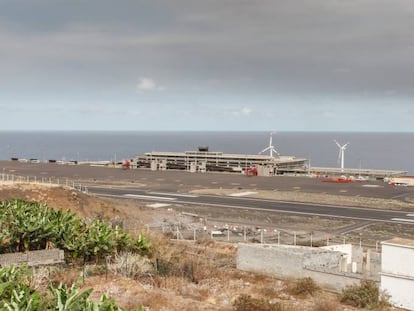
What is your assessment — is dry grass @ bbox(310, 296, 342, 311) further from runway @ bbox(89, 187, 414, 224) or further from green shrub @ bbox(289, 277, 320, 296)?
runway @ bbox(89, 187, 414, 224)

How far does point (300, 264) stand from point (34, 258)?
591 inches

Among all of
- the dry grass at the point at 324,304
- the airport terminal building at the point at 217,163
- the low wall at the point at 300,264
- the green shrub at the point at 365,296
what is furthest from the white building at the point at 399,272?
the airport terminal building at the point at 217,163

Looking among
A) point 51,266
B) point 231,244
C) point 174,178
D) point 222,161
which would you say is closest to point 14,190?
point 231,244

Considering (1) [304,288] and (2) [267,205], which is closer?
(1) [304,288]

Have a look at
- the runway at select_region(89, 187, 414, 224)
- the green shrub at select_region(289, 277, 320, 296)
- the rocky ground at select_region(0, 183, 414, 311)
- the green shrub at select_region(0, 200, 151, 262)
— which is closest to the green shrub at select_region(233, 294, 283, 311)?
the rocky ground at select_region(0, 183, 414, 311)

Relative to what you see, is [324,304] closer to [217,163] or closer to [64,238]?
[64,238]

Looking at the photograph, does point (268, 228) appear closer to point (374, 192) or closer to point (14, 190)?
point (14, 190)

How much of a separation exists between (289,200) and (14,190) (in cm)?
3632

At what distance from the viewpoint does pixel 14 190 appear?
53.5 metres

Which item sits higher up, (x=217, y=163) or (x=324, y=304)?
(x=217, y=163)

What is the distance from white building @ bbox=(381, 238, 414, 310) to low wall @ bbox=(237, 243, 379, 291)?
1.36m

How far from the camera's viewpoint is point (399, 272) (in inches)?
1029

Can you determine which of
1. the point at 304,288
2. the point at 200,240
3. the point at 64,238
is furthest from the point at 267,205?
the point at 64,238

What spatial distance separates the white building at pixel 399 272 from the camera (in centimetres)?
2581
